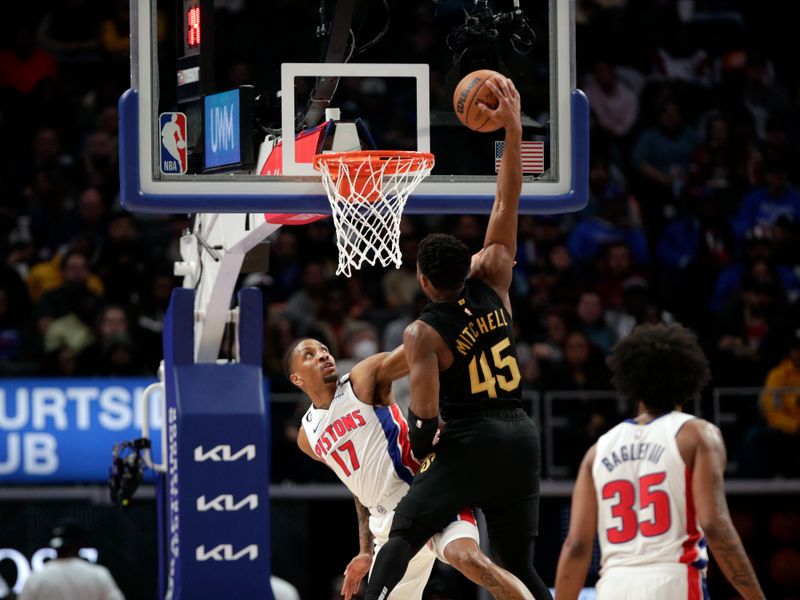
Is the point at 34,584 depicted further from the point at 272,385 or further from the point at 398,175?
the point at 398,175

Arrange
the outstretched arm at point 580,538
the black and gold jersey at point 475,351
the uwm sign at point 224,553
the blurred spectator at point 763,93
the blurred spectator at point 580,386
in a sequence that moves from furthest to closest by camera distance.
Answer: the blurred spectator at point 763,93 → the blurred spectator at point 580,386 → the uwm sign at point 224,553 → the black and gold jersey at point 475,351 → the outstretched arm at point 580,538

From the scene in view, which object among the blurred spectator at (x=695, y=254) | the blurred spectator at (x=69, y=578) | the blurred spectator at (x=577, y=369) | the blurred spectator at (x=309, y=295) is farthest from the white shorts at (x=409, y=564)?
the blurred spectator at (x=695, y=254)

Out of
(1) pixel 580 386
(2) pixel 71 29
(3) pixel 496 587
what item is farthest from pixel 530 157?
(2) pixel 71 29

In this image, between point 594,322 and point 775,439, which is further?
point 594,322

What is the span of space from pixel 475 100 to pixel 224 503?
2655 mm

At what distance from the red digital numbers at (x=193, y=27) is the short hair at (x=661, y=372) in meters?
2.63

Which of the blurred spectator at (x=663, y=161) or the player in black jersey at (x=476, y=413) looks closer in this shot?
the player in black jersey at (x=476, y=413)

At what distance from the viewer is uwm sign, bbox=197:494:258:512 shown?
8.12 metres

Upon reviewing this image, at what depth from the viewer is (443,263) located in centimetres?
667

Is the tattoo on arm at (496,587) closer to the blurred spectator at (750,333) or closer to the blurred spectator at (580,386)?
the blurred spectator at (580,386)

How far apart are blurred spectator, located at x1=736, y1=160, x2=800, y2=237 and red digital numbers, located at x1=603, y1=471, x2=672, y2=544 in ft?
30.1

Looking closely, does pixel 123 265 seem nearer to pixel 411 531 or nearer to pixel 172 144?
pixel 172 144

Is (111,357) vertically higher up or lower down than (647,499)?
Result: higher up

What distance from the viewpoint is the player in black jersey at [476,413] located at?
666 centimetres
